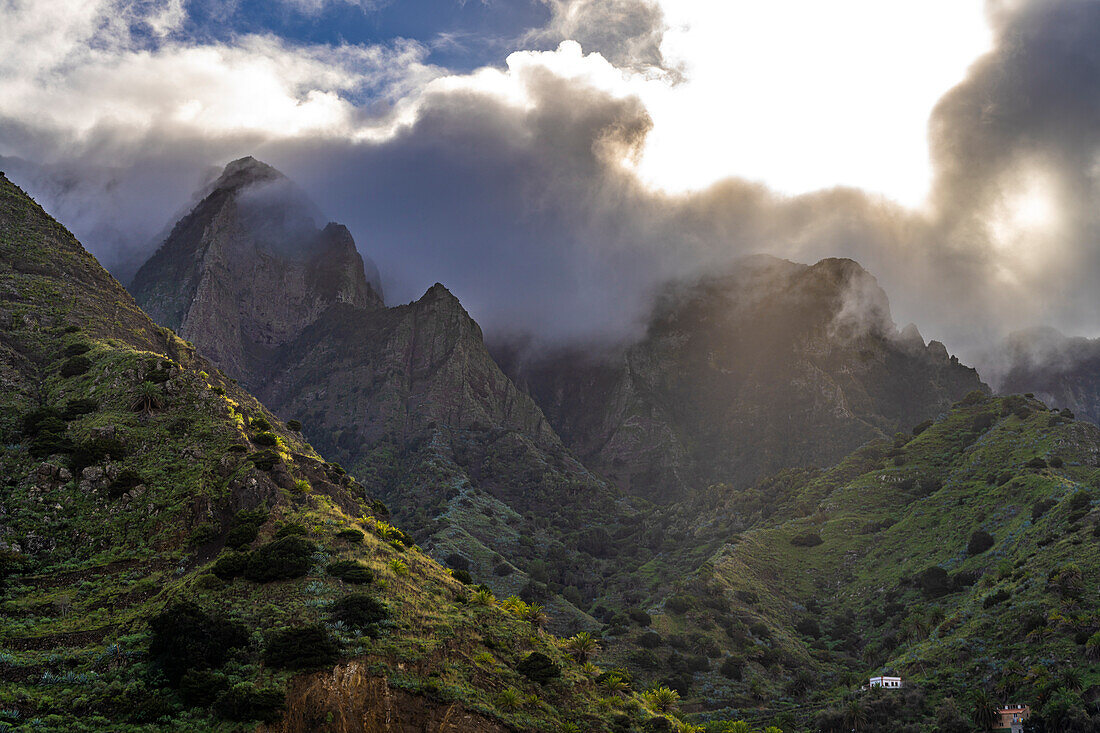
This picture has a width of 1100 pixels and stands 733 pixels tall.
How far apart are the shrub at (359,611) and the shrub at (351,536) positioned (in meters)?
10.1

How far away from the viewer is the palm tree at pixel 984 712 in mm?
73062

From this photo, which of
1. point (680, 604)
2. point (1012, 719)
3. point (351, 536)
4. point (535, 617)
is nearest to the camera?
point (351, 536)

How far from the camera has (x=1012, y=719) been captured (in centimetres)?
7225

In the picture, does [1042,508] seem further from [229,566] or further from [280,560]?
[229,566]

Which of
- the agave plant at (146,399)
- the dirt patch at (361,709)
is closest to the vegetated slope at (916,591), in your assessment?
the dirt patch at (361,709)

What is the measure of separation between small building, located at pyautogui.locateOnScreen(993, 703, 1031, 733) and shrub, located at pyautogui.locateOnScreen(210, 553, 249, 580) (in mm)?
77524

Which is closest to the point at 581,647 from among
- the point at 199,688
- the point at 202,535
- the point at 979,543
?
the point at 202,535

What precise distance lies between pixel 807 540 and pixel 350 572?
130341 millimetres

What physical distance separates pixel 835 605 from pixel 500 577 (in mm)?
72858

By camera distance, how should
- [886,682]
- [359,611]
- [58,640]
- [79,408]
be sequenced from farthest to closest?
→ [886,682] → [79,408] → [359,611] → [58,640]

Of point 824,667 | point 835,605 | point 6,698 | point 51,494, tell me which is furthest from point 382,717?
point 835,605

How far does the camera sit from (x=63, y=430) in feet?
206

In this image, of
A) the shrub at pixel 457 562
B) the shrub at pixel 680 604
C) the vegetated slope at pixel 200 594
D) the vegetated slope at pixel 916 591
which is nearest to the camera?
the vegetated slope at pixel 200 594

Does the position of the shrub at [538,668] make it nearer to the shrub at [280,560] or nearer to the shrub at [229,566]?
the shrub at [280,560]
